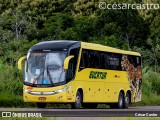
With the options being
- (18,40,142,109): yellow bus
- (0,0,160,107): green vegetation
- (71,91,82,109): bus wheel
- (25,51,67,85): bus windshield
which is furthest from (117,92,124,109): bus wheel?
(25,51,67,85): bus windshield

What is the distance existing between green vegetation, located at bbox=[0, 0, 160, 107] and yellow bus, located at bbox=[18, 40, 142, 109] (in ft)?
1.12

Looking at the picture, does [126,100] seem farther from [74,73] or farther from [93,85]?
[74,73]

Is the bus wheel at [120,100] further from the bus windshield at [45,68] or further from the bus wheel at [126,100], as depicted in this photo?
the bus windshield at [45,68]

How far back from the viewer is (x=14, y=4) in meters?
13.8

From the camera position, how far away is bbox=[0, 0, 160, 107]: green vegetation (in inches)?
531

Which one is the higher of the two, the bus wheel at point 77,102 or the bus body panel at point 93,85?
the bus body panel at point 93,85

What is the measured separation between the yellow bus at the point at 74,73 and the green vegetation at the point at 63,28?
1.12ft

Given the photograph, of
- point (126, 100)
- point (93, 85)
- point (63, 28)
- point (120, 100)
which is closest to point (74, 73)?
point (93, 85)

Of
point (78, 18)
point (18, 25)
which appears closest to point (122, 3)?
point (78, 18)

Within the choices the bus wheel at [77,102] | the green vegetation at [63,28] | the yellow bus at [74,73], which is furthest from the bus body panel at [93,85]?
the green vegetation at [63,28]

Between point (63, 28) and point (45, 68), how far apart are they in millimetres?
1135

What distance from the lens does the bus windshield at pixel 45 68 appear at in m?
13.3

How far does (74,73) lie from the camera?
13992 millimetres

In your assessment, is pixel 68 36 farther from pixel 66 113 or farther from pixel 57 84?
pixel 66 113
